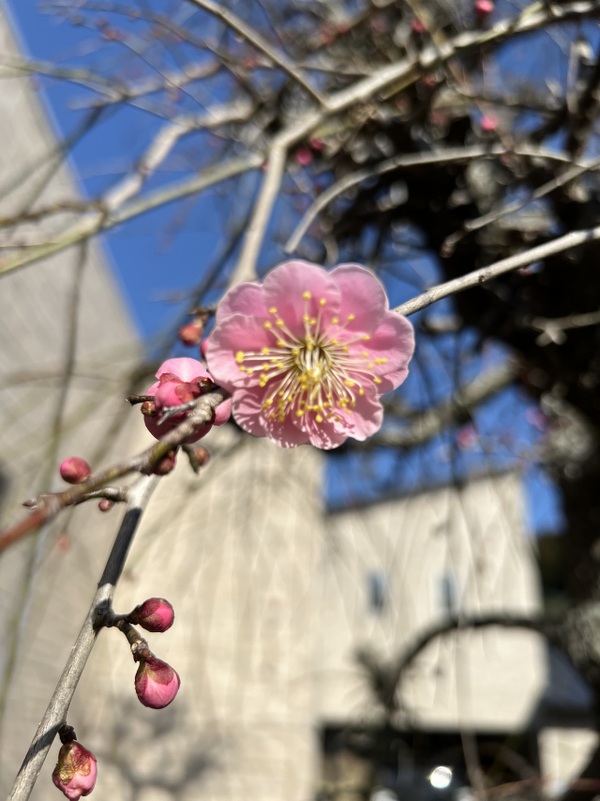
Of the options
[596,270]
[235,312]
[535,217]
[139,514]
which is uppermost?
[535,217]

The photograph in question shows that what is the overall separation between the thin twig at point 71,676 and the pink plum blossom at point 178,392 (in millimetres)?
68

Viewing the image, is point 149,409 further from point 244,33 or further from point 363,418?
point 244,33

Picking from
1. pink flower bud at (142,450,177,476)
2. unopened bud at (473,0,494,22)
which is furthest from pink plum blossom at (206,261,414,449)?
unopened bud at (473,0,494,22)

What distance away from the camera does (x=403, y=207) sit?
4.11 feet

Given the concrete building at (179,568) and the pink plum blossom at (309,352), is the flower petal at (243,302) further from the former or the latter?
the concrete building at (179,568)

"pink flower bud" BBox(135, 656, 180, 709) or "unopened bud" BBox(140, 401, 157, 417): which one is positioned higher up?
"unopened bud" BBox(140, 401, 157, 417)

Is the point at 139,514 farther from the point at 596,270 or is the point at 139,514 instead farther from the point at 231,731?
the point at 231,731

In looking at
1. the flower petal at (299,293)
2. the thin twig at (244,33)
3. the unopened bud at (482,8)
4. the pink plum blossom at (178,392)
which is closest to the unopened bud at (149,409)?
the pink plum blossom at (178,392)

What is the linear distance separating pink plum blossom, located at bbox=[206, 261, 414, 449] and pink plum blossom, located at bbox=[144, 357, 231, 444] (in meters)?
0.02

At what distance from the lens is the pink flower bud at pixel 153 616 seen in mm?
443

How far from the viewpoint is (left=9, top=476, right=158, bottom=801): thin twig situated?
33cm

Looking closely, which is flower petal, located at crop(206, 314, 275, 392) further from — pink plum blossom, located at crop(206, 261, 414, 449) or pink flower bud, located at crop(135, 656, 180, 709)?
pink flower bud, located at crop(135, 656, 180, 709)

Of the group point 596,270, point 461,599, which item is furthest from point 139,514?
point 596,270

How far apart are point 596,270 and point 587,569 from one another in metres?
0.83
